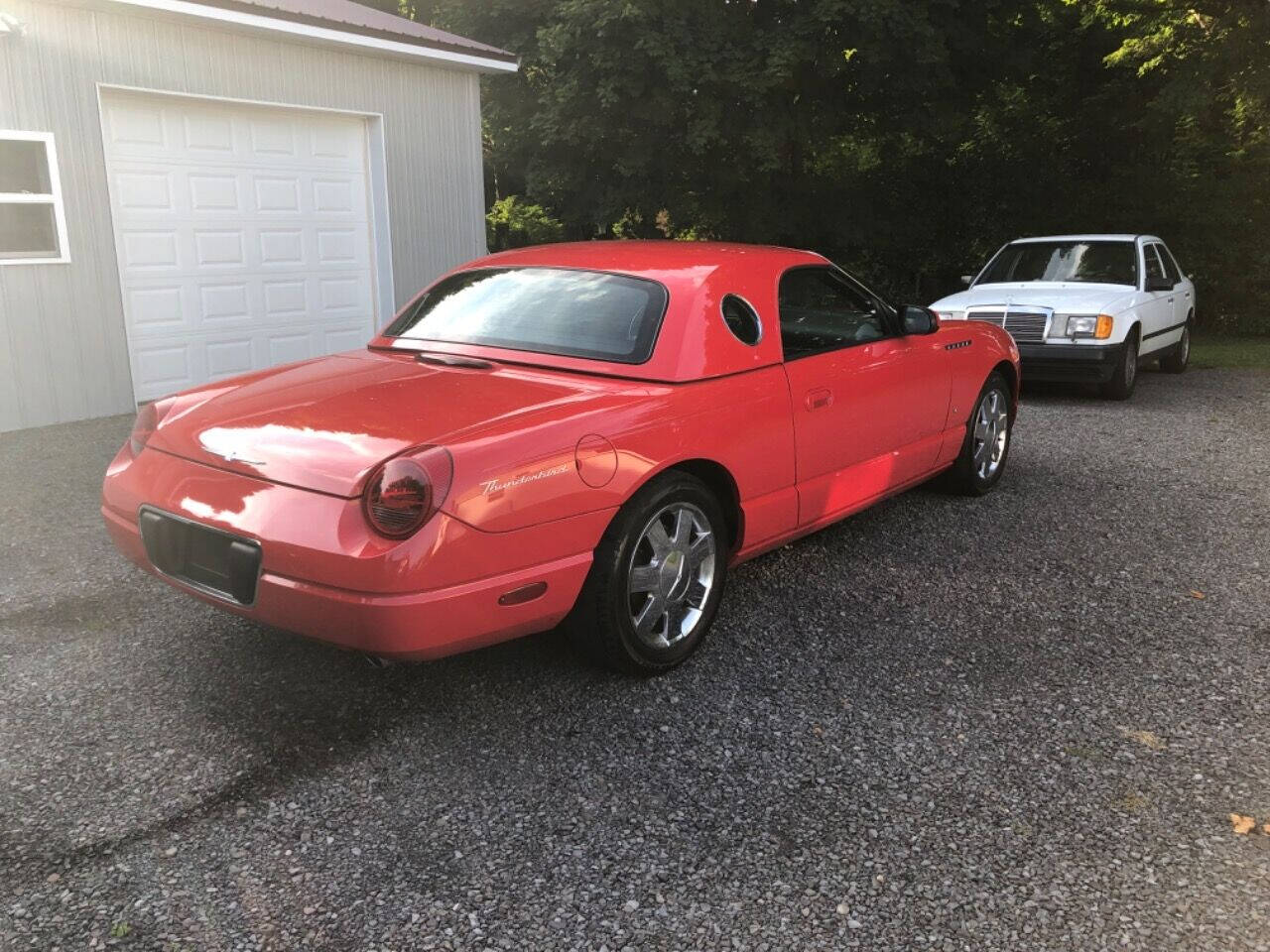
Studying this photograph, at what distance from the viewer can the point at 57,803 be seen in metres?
2.78

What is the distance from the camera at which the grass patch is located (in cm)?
1285

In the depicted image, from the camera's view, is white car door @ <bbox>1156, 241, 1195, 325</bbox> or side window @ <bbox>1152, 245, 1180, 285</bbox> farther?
white car door @ <bbox>1156, 241, 1195, 325</bbox>

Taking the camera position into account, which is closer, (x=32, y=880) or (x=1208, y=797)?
(x=32, y=880)

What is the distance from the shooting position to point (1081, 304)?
→ 921 centimetres

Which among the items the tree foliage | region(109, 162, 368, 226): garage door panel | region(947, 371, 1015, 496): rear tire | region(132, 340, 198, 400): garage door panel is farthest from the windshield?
region(132, 340, 198, 400): garage door panel

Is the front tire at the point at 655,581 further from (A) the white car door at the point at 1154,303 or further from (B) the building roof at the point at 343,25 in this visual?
(A) the white car door at the point at 1154,303

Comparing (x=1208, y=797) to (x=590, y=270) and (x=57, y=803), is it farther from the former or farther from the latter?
(x=57, y=803)

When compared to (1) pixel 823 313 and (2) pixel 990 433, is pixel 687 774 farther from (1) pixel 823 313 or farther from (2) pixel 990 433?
(2) pixel 990 433

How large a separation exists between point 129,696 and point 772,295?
9.40 ft

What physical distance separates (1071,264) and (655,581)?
820 cm

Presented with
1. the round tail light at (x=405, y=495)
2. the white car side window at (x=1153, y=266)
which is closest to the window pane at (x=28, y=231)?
the round tail light at (x=405, y=495)

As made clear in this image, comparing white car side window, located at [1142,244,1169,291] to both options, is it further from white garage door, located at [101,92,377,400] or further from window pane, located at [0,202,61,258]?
window pane, located at [0,202,61,258]

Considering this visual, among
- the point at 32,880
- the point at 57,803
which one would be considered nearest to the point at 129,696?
the point at 57,803

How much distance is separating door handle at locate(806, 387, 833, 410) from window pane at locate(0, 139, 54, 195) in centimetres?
664
